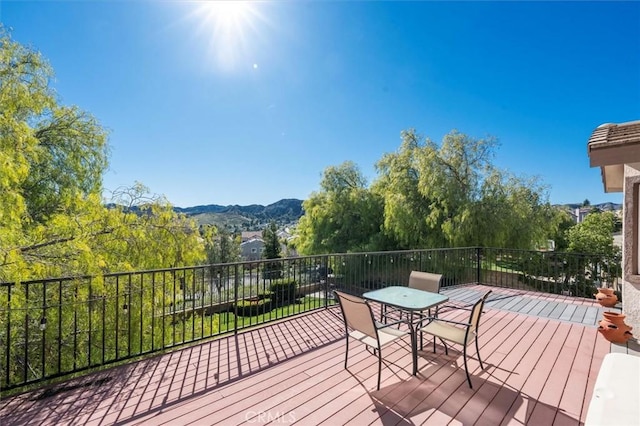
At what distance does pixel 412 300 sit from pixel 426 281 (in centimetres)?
77

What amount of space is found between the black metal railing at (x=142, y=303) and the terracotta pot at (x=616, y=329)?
302 centimetres

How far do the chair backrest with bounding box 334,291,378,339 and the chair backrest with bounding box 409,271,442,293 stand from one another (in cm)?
140

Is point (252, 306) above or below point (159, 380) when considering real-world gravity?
below

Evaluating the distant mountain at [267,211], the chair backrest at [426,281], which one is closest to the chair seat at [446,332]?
the chair backrest at [426,281]

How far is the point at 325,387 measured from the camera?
7.86 ft

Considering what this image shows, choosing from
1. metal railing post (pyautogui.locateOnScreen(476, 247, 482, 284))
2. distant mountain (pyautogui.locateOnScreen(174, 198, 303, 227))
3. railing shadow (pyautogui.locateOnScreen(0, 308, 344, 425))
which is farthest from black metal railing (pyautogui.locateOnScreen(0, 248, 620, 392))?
distant mountain (pyautogui.locateOnScreen(174, 198, 303, 227))

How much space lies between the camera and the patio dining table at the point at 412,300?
2613mm

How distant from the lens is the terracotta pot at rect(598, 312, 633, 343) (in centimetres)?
326

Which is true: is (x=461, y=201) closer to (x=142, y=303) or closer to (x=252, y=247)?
(x=142, y=303)

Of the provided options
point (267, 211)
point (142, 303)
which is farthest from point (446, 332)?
point (267, 211)

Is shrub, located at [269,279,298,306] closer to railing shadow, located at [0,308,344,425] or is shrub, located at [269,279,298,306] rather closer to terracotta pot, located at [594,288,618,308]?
railing shadow, located at [0,308,344,425]

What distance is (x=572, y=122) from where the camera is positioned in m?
10.3

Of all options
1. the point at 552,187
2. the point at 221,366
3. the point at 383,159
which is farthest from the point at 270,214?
the point at 221,366

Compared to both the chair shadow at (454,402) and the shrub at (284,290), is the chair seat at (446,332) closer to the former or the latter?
the chair shadow at (454,402)
